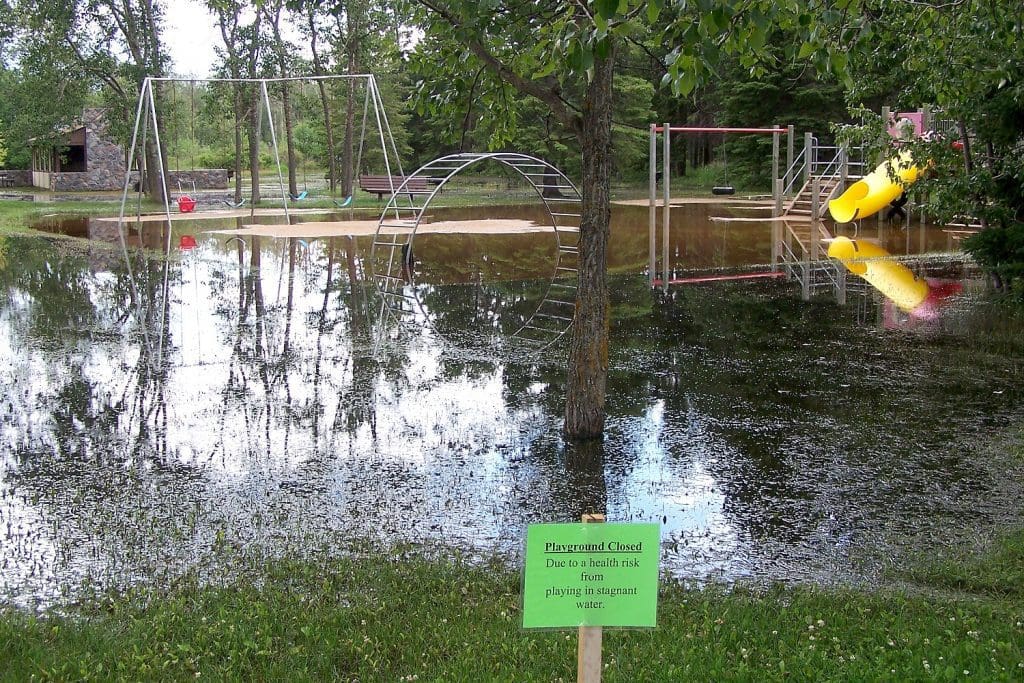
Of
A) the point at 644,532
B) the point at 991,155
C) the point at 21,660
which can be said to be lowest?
the point at 21,660

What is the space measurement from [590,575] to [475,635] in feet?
4.82

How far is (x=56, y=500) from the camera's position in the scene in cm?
591

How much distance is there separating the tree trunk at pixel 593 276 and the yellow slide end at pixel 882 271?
257 inches

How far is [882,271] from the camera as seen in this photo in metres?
16.0

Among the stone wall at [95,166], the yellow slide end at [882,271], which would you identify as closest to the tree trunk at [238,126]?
the stone wall at [95,166]

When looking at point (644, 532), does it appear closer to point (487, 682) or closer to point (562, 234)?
point (487, 682)

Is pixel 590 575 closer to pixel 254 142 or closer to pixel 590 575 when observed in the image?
pixel 590 575

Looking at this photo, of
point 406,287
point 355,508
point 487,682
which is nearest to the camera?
point 487,682

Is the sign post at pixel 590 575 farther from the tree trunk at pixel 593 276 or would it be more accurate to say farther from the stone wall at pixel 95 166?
the stone wall at pixel 95 166

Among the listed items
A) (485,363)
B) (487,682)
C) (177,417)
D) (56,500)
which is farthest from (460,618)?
(485,363)

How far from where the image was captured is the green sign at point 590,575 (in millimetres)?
2674

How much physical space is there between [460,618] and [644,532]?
5.63 ft

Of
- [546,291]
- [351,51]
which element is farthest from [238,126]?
[546,291]

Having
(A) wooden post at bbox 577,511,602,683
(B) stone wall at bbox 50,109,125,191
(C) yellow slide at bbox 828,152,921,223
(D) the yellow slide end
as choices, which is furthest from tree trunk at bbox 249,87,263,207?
(A) wooden post at bbox 577,511,602,683
